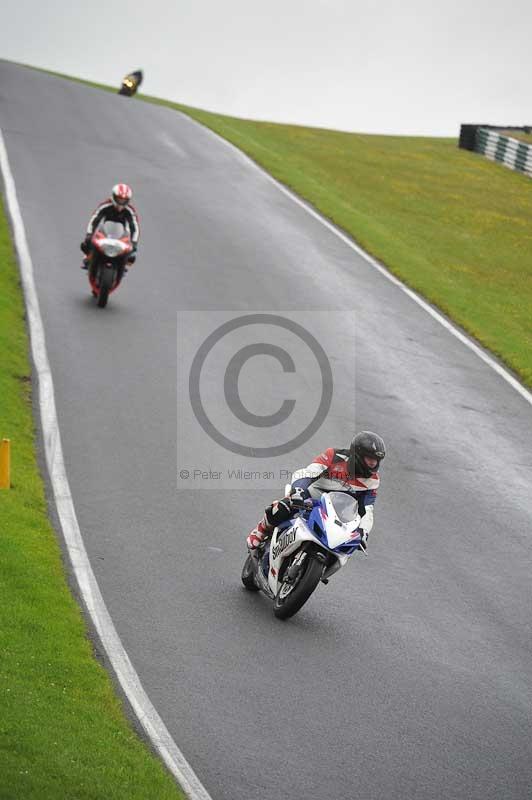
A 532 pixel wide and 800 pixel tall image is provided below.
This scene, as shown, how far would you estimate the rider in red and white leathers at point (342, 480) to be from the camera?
1094 cm

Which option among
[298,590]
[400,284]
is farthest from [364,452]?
[400,284]

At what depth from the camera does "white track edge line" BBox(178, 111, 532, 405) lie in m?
21.6

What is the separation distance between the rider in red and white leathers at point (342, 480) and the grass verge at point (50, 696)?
2322 mm

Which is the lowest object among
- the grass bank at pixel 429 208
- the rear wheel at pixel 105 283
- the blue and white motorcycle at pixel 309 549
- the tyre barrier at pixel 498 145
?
the blue and white motorcycle at pixel 309 549

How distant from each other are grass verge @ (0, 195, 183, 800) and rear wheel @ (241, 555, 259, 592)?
73.3 inches

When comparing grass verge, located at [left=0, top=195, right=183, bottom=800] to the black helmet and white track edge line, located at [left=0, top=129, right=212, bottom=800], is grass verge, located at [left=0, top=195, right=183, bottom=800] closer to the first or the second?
white track edge line, located at [left=0, top=129, right=212, bottom=800]

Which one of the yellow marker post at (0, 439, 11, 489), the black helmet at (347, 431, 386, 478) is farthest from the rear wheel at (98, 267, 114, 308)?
the black helmet at (347, 431, 386, 478)

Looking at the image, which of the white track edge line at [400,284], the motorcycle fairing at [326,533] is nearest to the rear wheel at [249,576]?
the motorcycle fairing at [326,533]

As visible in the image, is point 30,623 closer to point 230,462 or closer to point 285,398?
point 230,462

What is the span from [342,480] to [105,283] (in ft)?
37.3

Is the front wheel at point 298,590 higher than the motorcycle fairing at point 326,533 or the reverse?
the reverse

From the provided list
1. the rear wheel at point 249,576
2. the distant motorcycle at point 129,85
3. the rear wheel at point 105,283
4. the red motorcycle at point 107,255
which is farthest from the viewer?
the distant motorcycle at point 129,85

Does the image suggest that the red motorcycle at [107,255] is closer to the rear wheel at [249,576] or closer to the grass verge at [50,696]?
the grass verge at [50,696]

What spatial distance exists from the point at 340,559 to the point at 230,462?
526 centimetres
